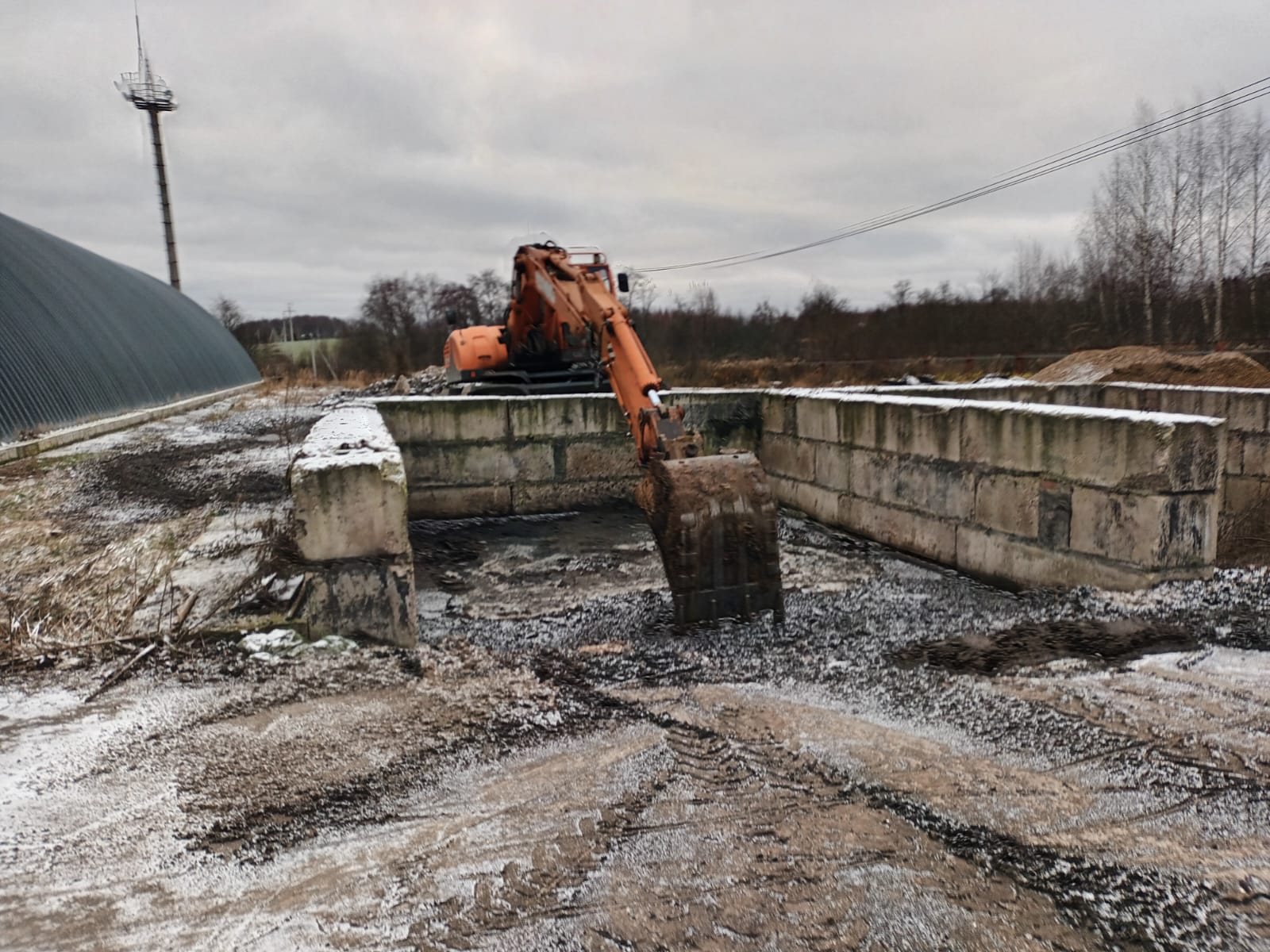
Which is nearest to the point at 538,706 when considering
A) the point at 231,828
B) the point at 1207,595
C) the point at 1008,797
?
the point at 231,828

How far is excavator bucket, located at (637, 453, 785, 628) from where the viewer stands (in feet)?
15.6

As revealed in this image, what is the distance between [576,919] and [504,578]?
431cm

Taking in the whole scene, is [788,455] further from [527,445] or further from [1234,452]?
[1234,452]

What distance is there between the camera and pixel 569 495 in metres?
9.15

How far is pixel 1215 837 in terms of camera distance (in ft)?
8.45

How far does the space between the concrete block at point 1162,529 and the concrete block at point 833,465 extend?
2.60 m

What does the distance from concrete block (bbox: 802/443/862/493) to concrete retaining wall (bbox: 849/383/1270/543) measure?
1285mm

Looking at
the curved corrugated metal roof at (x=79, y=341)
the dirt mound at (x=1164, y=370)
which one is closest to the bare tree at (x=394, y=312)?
the curved corrugated metal roof at (x=79, y=341)

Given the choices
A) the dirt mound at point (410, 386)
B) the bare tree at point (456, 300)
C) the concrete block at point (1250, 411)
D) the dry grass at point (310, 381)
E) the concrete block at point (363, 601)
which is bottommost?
the concrete block at point (363, 601)

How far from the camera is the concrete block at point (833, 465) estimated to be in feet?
24.5

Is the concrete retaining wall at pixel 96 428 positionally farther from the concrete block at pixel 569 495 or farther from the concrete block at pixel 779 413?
the concrete block at pixel 779 413

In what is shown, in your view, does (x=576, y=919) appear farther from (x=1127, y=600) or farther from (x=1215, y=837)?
(x=1127, y=600)

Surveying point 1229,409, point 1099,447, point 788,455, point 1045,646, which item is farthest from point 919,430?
point 1229,409

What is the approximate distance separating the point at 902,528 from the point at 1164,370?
8.04m
